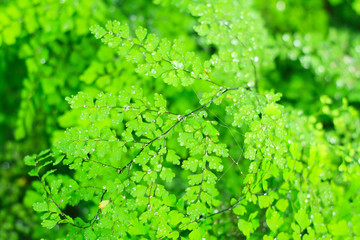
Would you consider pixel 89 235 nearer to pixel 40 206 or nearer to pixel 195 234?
pixel 40 206

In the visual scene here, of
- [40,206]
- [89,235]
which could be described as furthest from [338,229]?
[40,206]

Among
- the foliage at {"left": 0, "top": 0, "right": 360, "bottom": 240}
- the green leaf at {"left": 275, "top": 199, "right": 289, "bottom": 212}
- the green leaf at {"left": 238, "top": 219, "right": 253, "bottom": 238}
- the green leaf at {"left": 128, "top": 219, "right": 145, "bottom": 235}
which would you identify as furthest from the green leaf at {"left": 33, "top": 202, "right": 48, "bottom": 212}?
the green leaf at {"left": 275, "top": 199, "right": 289, "bottom": 212}

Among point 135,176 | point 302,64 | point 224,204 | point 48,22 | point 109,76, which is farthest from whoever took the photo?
point 302,64

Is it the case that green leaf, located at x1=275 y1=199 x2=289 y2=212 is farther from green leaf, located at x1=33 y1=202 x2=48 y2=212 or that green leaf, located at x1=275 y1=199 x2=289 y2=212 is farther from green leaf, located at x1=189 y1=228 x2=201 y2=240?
green leaf, located at x1=33 y1=202 x2=48 y2=212

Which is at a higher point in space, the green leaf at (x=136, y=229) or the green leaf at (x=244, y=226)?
the green leaf at (x=136, y=229)

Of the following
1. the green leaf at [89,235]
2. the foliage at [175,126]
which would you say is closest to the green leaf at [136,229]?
the foliage at [175,126]

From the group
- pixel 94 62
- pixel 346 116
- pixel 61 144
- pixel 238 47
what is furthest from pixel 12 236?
pixel 346 116

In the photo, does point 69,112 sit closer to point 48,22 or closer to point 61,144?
point 48,22

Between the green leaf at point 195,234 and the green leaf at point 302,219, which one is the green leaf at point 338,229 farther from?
the green leaf at point 195,234
